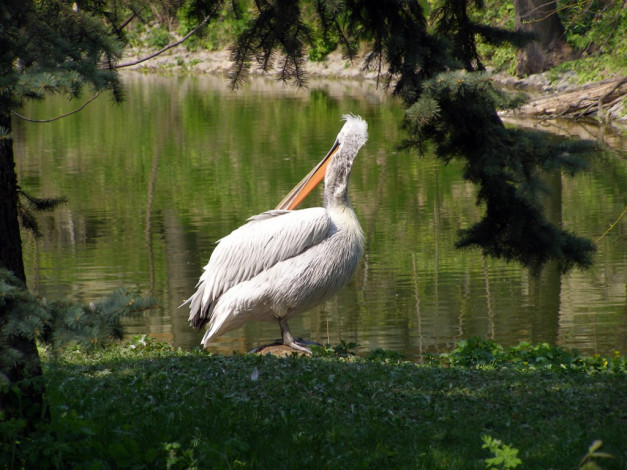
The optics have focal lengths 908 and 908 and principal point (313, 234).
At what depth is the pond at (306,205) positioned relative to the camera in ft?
34.4

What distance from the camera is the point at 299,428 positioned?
5273 millimetres

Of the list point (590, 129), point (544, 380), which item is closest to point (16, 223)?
point (544, 380)

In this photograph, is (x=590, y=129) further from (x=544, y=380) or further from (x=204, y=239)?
(x=544, y=380)

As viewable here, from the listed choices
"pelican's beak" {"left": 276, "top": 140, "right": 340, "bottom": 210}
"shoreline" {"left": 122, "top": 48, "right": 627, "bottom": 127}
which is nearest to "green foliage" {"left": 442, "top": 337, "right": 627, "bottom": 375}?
"pelican's beak" {"left": 276, "top": 140, "right": 340, "bottom": 210}

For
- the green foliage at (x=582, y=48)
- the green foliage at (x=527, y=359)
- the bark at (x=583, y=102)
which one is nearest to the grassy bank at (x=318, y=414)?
the green foliage at (x=527, y=359)

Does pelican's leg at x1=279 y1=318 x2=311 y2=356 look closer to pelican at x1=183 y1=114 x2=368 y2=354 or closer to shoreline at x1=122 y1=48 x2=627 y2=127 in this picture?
pelican at x1=183 y1=114 x2=368 y2=354

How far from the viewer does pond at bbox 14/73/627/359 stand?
10484 mm

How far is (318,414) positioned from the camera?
5.52m

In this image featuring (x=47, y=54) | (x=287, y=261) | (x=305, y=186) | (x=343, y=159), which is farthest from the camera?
(x=305, y=186)

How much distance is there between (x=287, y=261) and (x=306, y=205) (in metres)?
8.24

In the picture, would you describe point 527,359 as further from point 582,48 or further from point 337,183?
point 582,48

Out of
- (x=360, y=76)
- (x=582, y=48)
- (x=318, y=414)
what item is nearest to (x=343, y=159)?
(x=318, y=414)

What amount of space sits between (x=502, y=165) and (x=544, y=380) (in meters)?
1.60

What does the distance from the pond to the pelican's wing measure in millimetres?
1048
